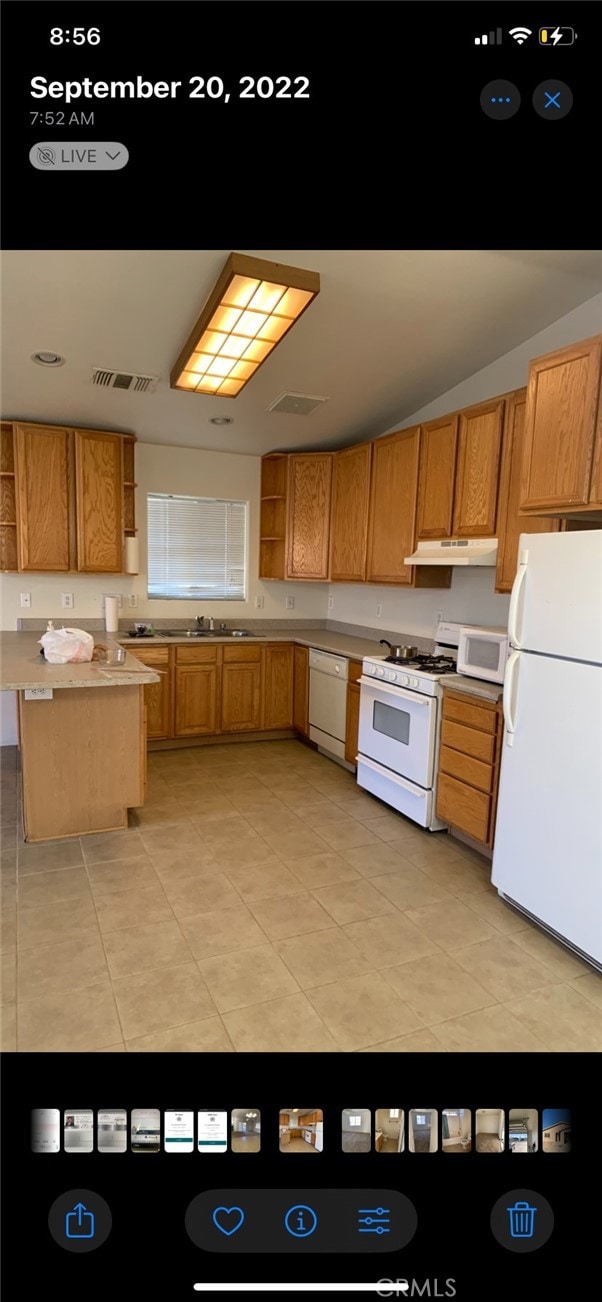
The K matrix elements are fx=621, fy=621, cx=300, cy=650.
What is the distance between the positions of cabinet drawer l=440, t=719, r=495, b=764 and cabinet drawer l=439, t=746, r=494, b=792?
3 cm

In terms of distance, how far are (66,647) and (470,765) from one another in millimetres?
2177

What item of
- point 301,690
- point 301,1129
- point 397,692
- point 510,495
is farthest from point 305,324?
point 301,1129

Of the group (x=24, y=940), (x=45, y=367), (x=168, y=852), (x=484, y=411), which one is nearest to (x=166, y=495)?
(x=45, y=367)

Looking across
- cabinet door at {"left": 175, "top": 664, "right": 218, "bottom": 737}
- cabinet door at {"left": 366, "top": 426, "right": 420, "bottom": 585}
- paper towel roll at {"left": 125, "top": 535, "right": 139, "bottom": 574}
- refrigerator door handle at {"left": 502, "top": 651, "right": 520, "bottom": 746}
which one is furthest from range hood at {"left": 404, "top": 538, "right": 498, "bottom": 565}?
paper towel roll at {"left": 125, "top": 535, "right": 139, "bottom": 574}

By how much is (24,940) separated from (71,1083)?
1844 mm

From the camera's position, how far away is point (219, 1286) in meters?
0.61

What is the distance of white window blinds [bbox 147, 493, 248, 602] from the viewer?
505 centimetres

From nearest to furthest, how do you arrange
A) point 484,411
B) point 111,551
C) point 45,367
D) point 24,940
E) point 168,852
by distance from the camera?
1. point 24,940
2. point 168,852
3. point 484,411
4. point 45,367
5. point 111,551

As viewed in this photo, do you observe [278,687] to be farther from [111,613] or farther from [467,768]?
[467,768]

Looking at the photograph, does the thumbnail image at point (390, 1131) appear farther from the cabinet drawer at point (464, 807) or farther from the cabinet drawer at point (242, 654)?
the cabinet drawer at point (242, 654)

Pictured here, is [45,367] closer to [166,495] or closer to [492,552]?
[166,495]

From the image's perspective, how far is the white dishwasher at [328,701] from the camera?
4363 mm

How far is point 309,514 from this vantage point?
5.02m

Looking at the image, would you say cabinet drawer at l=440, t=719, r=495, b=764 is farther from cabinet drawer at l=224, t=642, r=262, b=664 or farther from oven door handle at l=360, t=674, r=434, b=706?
cabinet drawer at l=224, t=642, r=262, b=664
